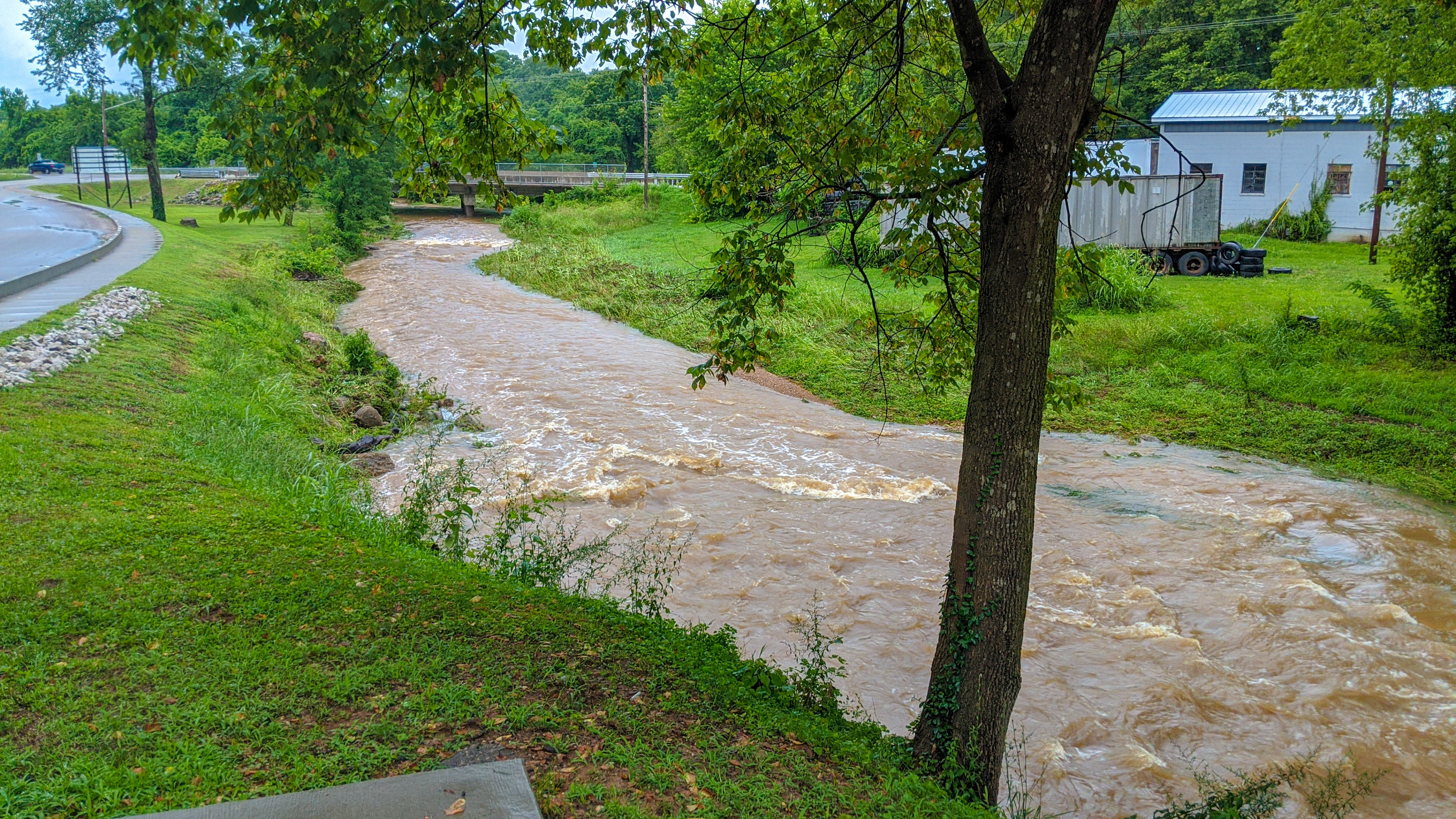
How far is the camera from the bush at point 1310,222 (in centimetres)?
3156

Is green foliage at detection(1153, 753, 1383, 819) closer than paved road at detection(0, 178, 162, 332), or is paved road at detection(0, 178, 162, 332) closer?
green foliage at detection(1153, 753, 1383, 819)

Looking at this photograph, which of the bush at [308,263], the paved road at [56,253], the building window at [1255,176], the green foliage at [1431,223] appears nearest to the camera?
the paved road at [56,253]

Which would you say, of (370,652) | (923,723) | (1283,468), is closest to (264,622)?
(370,652)

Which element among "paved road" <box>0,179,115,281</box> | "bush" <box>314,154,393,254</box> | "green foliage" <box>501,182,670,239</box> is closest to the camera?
"paved road" <box>0,179,115,281</box>

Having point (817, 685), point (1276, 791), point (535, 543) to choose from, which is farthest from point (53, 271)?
point (1276, 791)

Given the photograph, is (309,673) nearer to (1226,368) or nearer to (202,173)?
(1226,368)

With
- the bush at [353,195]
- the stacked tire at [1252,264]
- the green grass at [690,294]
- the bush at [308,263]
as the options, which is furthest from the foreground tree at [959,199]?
the bush at [353,195]

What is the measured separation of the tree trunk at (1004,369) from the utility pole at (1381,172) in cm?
1531

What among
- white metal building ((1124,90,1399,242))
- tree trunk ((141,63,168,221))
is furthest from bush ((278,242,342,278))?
white metal building ((1124,90,1399,242))

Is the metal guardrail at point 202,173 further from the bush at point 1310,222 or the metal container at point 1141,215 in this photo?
the bush at point 1310,222

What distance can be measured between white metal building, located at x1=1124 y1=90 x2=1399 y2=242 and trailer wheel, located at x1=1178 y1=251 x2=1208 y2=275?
7.59 m

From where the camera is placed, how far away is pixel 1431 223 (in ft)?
50.3

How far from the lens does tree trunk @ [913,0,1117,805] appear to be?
4.63 metres

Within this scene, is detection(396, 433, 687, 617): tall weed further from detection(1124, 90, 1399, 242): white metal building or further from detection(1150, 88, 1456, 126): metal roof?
detection(1124, 90, 1399, 242): white metal building
